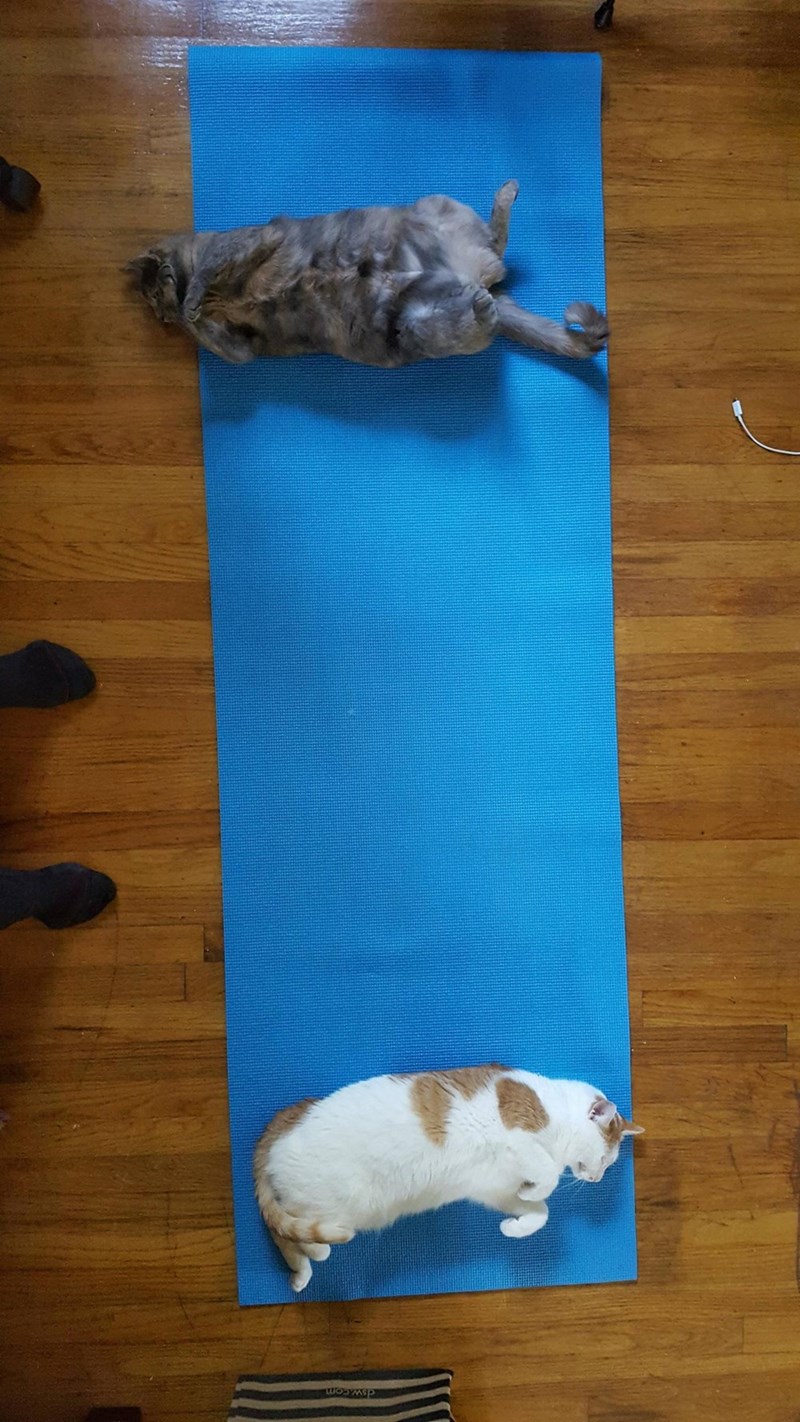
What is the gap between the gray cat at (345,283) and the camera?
5.51ft

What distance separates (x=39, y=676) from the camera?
1758 millimetres

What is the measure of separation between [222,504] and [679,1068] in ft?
4.61

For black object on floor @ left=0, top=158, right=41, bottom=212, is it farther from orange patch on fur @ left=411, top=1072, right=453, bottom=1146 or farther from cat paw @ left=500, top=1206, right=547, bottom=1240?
cat paw @ left=500, top=1206, right=547, bottom=1240

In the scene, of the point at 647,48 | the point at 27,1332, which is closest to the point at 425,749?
the point at 27,1332

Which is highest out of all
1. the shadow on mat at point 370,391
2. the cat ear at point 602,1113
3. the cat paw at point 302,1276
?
the shadow on mat at point 370,391

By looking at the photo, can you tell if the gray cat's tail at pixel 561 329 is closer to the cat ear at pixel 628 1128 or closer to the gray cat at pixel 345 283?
the gray cat at pixel 345 283

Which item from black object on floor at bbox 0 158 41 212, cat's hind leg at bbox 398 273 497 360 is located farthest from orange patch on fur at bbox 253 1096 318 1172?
black object on floor at bbox 0 158 41 212

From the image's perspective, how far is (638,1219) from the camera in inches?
73.5

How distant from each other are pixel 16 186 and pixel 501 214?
89cm

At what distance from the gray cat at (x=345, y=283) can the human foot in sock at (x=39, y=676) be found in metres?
0.64

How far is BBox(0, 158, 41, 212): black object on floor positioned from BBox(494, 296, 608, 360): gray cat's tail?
2.93 feet

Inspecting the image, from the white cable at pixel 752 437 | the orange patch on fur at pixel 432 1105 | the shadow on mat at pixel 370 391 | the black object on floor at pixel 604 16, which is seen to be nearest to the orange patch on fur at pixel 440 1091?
the orange patch on fur at pixel 432 1105

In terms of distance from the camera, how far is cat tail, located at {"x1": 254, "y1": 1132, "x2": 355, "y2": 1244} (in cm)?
166

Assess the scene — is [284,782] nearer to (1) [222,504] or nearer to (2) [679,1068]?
(1) [222,504]
